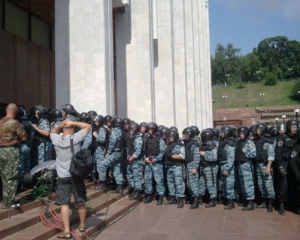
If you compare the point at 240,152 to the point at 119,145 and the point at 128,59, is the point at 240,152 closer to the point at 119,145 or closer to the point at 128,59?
the point at 119,145

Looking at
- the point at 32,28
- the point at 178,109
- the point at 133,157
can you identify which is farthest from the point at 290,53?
the point at 133,157

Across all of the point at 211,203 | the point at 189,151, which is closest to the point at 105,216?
the point at 189,151

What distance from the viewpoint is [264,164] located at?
6555 mm

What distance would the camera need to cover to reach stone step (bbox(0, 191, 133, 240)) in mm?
4414

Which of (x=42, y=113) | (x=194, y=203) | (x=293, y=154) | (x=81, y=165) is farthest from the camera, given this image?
(x=194, y=203)

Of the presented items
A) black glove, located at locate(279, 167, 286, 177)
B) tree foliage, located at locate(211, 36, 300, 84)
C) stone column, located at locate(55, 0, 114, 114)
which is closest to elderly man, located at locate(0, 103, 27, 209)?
black glove, located at locate(279, 167, 286, 177)

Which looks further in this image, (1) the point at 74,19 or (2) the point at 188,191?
(1) the point at 74,19

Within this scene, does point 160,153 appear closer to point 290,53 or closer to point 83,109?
point 83,109

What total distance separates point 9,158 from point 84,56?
6.10 meters

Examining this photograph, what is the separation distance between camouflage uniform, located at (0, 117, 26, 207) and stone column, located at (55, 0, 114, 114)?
5228 mm

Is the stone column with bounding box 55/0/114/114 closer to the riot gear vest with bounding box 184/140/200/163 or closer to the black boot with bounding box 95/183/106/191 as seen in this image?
the black boot with bounding box 95/183/106/191

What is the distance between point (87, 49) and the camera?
10.2 meters

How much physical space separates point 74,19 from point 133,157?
5.67m

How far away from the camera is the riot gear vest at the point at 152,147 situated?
23.3ft
